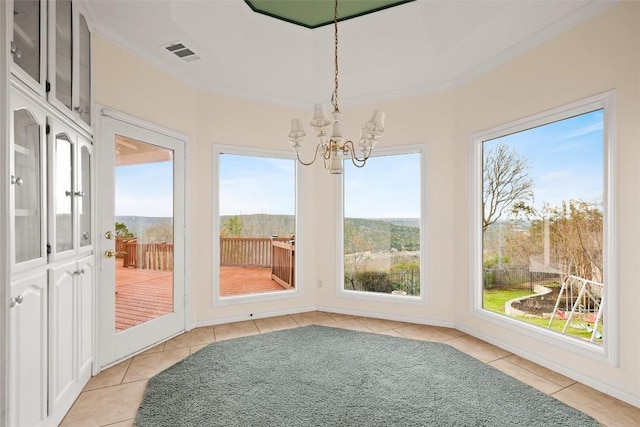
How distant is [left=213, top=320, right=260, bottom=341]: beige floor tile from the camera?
11.5 feet

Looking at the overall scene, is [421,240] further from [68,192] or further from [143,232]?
[68,192]

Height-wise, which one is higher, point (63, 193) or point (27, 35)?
point (27, 35)

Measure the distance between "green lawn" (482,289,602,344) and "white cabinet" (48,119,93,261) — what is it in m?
3.81

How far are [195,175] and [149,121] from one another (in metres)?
0.80

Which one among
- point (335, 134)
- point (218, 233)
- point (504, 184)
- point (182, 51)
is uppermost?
point (182, 51)

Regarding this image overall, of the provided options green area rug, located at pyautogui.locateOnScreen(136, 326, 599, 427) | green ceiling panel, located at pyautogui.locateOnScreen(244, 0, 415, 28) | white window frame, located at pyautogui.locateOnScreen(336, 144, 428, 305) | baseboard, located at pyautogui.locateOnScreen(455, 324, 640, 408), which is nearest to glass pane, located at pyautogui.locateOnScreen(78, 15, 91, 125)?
green ceiling panel, located at pyautogui.locateOnScreen(244, 0, 415, 28)

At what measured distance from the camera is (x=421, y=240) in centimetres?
396

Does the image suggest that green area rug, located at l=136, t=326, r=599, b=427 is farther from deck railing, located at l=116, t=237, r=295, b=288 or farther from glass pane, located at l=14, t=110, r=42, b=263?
glass pane, located at l=14, t=110, r=42, b=263

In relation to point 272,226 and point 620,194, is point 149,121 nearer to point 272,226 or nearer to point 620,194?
point 272,226

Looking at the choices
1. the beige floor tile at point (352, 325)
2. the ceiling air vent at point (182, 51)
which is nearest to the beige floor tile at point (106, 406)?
the beige floor tile at point (352, 325)

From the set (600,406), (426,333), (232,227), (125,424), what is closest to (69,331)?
(125,424)

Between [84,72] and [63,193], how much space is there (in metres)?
1.07

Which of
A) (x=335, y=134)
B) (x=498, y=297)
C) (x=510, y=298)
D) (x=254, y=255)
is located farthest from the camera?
(x=254, y=255)

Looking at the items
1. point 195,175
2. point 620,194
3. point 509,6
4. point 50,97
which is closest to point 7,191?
point 50,97
